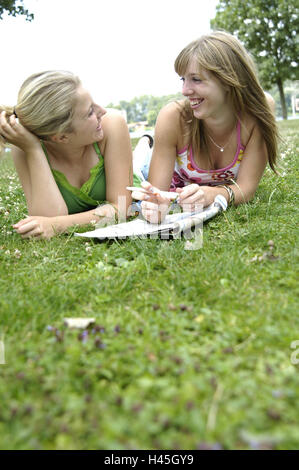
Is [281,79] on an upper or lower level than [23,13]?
lower

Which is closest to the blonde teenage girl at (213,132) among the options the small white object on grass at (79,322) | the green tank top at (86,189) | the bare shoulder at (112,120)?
the bare shoulder at (112,120)

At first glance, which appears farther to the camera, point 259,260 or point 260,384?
point 259,260

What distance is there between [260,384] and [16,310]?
1302mm

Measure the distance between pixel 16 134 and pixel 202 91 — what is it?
5.54 ft

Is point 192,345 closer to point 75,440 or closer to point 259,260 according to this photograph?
point 75,440

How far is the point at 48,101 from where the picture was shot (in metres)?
3.52

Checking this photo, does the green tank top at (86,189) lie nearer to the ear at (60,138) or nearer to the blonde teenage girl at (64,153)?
the blonde teenage girl at (64,153)

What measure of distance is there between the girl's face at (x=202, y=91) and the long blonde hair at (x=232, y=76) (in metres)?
0.04

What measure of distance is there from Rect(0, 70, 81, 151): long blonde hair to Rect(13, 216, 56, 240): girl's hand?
2.57 feet

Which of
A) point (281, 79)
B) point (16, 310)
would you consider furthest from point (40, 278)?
point (281, 79)

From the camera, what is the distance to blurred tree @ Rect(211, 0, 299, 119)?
107 ft

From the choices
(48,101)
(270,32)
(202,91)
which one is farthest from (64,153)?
(270,32)

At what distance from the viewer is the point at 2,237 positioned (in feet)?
12.5
